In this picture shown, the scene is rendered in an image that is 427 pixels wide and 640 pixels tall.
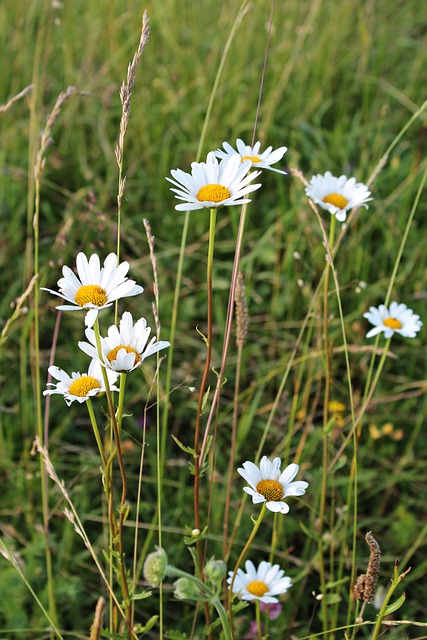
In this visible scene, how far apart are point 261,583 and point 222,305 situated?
1.15 m

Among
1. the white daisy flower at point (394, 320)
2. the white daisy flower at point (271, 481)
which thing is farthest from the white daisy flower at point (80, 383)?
the white daisy flower at point (394, 320)

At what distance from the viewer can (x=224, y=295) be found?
7.46 ft

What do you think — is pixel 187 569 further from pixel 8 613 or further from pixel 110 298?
pixel 110 298

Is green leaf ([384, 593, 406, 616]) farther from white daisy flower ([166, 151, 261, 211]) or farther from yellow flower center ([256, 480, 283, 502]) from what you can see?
white daisy flower ([166, 151, 261, 211])

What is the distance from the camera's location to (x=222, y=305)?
222cm

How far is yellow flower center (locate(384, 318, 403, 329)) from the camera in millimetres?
1480

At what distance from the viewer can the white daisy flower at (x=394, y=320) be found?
1432mm

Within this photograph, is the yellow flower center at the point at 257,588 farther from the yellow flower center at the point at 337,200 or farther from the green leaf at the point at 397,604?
the yellow flower center at the point at 337,200

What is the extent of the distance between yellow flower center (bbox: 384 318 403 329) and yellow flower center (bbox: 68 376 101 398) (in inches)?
27.8

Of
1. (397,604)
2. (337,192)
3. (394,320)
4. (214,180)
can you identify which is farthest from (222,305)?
(397,604)

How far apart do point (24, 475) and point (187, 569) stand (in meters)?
0.45

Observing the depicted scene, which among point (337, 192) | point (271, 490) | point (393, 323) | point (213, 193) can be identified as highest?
point (337, 192)

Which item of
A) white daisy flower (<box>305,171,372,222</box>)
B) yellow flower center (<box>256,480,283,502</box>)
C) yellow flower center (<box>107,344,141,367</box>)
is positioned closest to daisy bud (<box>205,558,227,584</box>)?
yellow flower center (<box>256,480,283,502</box>)

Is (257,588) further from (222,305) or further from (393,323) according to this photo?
(222,305)
